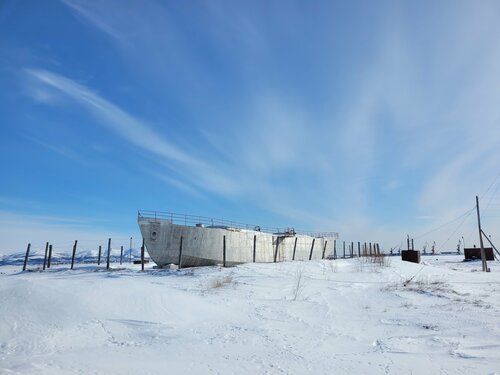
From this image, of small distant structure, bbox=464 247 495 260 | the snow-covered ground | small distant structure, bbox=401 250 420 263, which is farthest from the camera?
small distant structure, bbox=464 247 495 260

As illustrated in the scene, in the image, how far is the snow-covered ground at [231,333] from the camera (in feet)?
16.9

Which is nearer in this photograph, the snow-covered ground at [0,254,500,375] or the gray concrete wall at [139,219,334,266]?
the snow-covered ground at [0,254,500,375]

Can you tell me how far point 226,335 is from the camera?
6.84m

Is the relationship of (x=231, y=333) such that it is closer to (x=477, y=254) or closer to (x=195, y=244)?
(x=195, y=244)

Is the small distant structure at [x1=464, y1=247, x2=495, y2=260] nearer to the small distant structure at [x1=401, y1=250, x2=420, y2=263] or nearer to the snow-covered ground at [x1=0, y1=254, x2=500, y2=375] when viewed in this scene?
the small distant structure at [x1=401, y1=250, x2=420, y2=263]

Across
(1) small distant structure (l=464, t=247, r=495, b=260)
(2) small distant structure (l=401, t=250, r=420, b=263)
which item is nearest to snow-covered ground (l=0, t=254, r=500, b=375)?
(2) small distant structure (l=401, t=250, r=420, b=263)

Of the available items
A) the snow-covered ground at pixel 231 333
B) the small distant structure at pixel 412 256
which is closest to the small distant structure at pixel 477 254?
the small distant structure at pixel 412 256

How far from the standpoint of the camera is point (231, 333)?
700cm

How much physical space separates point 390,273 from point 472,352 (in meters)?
12.6

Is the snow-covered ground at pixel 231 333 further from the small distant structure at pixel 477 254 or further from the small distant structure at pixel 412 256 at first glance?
the small distant structure at pixel 477 254

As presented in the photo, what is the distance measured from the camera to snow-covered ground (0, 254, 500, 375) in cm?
516

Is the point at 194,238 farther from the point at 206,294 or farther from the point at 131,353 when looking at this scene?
the point at 131,353

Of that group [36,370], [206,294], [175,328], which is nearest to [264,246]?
[206,294]

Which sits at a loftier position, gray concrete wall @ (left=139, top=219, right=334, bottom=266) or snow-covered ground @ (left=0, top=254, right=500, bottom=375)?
gray concrete wall @ (left=139, top=219, right=334, bottom=266)
